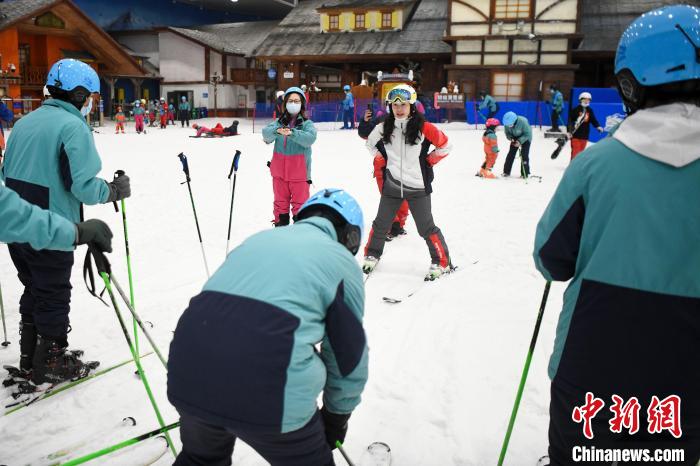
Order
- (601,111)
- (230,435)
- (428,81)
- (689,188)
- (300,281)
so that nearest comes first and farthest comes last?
(689,188) → (300,281) → (230,435) → (601,111) → (428,81)

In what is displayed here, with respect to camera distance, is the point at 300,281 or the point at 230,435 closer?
the point at 300,281

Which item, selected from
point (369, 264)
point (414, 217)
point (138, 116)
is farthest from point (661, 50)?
point (138, 116)

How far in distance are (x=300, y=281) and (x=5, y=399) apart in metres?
2.55

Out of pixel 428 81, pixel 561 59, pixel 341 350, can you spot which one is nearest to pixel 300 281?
pixel 341 350

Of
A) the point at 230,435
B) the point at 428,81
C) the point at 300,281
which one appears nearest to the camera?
the point at 300,281

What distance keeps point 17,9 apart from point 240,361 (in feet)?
101

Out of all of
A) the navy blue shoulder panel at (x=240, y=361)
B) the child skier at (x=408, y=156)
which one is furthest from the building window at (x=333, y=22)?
the navy blue shoulder panel at (x=240, y=361)

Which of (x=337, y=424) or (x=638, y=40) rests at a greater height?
(x=638, y=40)

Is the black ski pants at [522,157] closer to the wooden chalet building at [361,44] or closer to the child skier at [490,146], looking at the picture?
the child skier at [490,146]

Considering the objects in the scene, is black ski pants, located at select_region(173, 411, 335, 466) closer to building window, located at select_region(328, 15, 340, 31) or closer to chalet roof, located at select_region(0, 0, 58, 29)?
chalet roof, located at select_region(0, 0, 58, 29)

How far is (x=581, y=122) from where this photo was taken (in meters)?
11.4

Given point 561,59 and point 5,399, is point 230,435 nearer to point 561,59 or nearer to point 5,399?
point 5,399

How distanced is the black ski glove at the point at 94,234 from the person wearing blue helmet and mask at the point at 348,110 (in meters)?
21.3

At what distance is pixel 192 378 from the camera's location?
1.69 m
